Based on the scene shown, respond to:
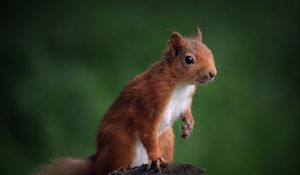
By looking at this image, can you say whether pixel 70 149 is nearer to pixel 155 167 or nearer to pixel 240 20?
pixel 240 20

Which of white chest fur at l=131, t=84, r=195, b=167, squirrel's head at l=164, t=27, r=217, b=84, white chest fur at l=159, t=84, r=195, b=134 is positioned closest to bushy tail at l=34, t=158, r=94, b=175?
white chest fur at l=131, t=84, r=195, b=167

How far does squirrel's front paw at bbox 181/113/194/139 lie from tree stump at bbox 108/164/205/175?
0.89 ft

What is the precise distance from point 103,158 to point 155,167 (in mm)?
310

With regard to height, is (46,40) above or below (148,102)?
above

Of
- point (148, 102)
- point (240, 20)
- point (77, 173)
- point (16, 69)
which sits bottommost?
point (77, 173)

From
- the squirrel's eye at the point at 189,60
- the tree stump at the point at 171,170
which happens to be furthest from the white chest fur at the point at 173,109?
the tree stump at the point at 171,170

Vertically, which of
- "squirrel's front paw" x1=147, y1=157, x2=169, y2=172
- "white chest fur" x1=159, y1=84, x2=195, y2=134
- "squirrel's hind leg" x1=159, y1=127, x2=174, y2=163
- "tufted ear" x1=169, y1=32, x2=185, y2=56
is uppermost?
"tufted ear" x1=169, y1=32, x2=185, y2=56

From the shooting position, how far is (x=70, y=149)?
14.4 feet

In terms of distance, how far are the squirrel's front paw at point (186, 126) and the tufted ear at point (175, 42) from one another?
0.26 metres

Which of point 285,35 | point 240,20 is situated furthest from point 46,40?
point 285,35

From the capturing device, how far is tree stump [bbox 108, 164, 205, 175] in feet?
8.81

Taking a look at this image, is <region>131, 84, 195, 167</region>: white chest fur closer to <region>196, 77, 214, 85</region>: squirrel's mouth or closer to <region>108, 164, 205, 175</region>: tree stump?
<region>196, 77, 214, 85</region>: squirrel's mouth

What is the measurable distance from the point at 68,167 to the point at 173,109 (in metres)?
0.51

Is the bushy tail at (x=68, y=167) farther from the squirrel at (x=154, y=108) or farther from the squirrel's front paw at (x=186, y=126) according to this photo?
the squirrel's front paw at (x=186, y=126)
